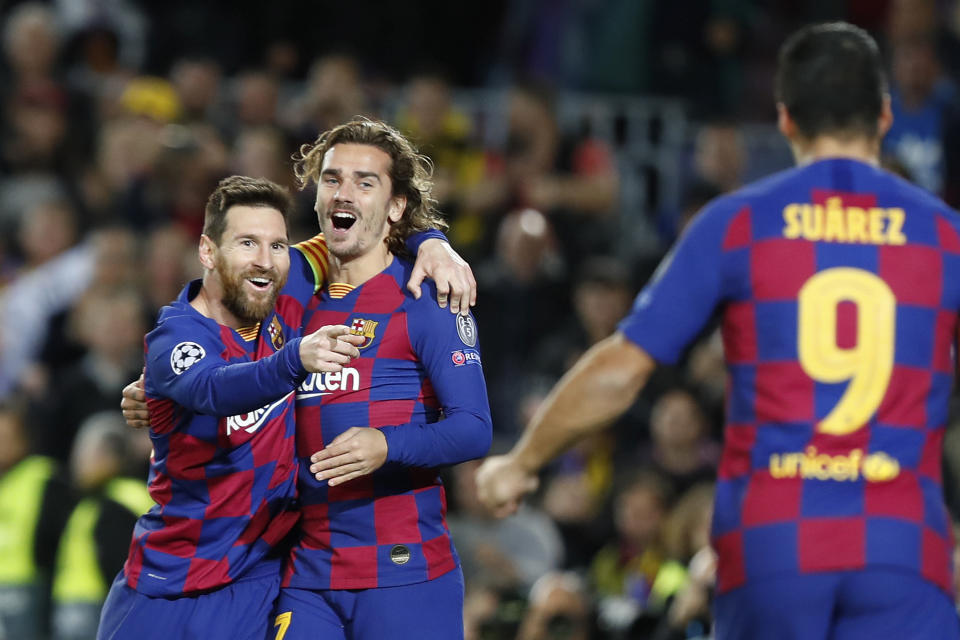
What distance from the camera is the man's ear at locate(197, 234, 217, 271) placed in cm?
449

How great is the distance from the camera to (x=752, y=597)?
3.48 meters

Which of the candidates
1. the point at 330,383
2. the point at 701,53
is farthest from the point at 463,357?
the point at 701,53

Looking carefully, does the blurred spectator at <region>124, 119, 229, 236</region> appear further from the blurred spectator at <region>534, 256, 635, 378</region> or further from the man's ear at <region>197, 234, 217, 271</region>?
the man's ear at <region>197, 234, 217, 271</region>

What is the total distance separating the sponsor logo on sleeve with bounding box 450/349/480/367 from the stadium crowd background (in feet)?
9.55

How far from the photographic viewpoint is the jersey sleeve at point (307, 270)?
183 inches

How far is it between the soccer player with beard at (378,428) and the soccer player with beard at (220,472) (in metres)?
0.10

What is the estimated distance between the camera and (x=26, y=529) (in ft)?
28.1

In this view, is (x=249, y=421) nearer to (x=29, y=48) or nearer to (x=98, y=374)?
(x=98, y=374)

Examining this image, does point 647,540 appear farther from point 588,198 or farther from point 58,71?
point 58,71

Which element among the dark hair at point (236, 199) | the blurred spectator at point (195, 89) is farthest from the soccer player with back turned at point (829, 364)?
the blurred spectator at point (195, 89)

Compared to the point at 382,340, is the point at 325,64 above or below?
above

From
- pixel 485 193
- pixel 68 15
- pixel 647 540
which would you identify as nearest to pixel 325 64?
pixel 485 193

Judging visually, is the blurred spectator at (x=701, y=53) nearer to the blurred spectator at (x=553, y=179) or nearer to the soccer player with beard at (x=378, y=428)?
the blurred spectator at (x=553, y=179)

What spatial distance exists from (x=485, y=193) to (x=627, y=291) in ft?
4.53
